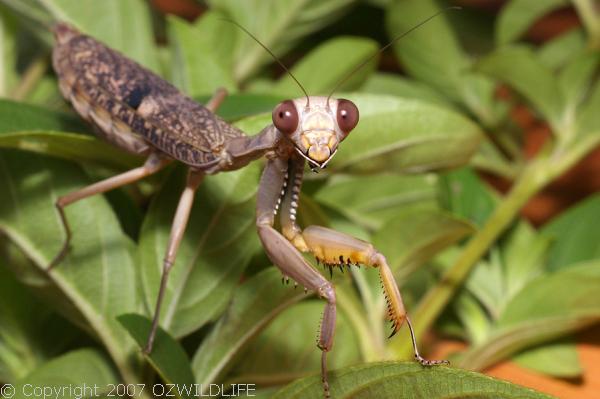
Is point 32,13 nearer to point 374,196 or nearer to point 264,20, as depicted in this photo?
point 264,20

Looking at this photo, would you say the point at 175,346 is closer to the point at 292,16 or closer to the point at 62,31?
the point at 62,31

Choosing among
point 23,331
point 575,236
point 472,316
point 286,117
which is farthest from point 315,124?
point 575,236

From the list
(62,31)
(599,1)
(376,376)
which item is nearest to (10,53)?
(62,31)

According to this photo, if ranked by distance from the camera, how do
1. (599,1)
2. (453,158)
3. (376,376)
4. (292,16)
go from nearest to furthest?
(376,376)
(453,158)
(292,16)
(599,1)

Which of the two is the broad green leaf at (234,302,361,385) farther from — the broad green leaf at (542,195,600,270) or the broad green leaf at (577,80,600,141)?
the broad green leaf at (577,80,600,141)

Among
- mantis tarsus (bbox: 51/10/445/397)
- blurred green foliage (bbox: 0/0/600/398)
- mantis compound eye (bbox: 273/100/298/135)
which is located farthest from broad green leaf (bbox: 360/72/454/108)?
mantis compound eye (bbox: 273/100/298/135)

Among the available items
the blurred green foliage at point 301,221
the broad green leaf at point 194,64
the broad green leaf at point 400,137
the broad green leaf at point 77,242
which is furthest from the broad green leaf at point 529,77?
the broad green leaf at point 77,242

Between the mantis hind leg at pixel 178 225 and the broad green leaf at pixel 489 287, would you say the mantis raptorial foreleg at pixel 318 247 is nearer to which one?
the mantis hind leg at pixel 178 225
